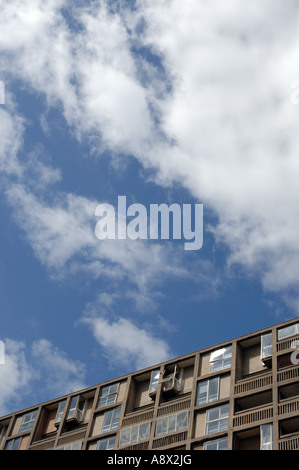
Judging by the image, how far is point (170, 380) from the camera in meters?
44.4

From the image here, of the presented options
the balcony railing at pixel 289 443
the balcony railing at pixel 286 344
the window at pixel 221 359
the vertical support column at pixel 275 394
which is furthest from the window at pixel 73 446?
the balcony railing at pixel 286 344

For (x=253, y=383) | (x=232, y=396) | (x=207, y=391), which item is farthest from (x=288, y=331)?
(x=207, y=391)

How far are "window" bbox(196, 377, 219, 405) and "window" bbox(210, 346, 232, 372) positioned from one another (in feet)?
3.31

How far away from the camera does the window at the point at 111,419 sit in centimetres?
4441

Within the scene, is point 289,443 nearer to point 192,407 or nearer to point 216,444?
point 216,444

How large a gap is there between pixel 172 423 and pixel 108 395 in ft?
24.2

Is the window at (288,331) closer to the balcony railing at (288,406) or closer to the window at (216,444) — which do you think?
the balcony railing at (288,406)

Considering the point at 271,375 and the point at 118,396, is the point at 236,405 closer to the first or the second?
the point at 271,375

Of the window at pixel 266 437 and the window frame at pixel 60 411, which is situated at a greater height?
the window frame at pixel 60 411

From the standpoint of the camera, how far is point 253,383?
40.1 meters

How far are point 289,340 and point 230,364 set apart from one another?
424cm

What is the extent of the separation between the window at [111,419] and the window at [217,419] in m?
7.47
